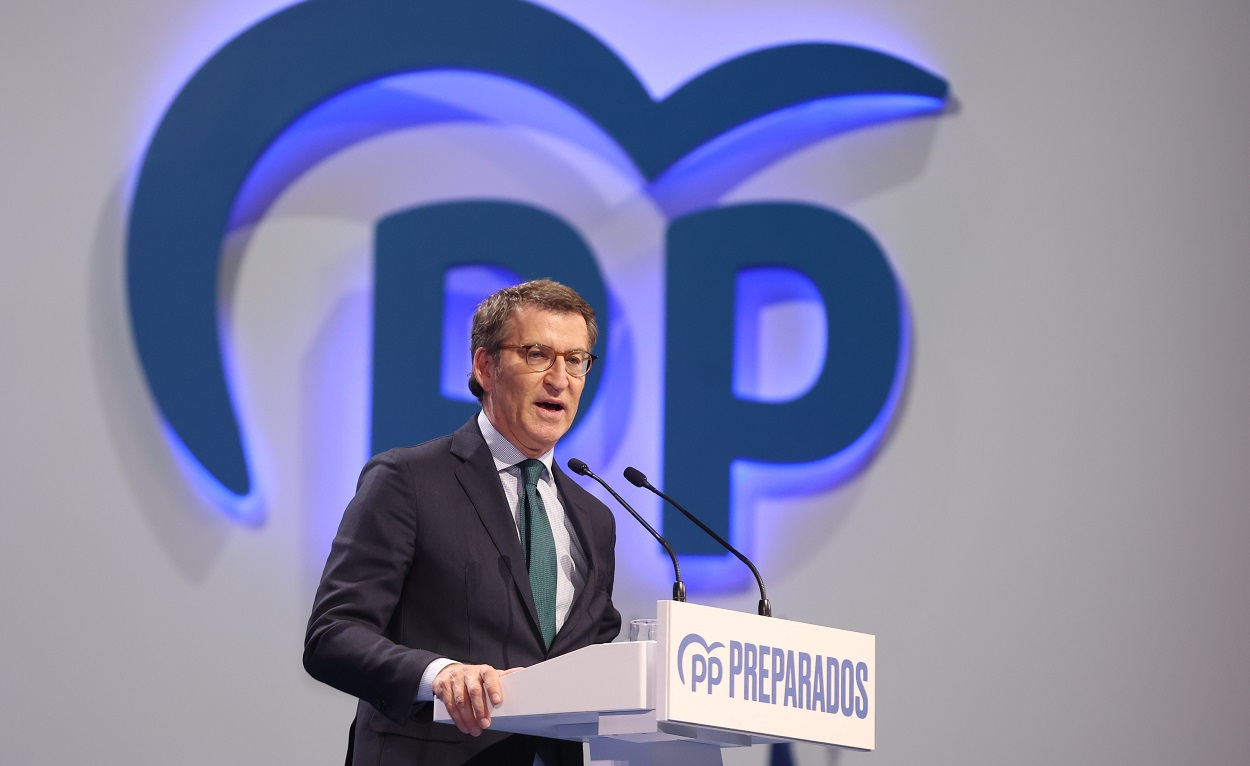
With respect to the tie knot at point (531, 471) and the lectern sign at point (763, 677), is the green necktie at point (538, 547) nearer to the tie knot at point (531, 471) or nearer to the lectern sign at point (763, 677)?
the tie knot at point (531, 471)

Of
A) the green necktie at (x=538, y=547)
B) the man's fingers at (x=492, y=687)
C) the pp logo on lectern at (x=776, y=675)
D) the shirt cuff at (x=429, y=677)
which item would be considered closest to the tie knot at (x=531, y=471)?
the green necktie at (x=538, y=547)

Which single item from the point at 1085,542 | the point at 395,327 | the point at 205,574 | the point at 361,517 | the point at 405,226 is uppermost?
the point at 405,226

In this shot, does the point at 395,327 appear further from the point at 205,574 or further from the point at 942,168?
the point at 942,168

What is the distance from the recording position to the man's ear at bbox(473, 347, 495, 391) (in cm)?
256

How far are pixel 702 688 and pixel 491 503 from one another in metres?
0.74

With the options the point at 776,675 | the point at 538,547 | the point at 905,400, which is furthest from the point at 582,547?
the point at 905,400

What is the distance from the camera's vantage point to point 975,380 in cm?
441

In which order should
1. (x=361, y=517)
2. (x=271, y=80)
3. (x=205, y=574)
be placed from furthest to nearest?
1. (x=271, y=80)
2. (x=205, y=574)
3. (x=361, y=517)

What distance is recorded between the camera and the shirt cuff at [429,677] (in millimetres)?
2037

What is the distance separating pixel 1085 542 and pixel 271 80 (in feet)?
9.86

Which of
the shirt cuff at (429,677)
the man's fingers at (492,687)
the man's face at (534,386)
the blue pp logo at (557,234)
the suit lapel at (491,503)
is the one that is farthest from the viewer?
the blue pp logo at (557,234)

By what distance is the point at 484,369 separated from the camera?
2.58m

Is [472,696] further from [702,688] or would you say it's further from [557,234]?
[557,234]

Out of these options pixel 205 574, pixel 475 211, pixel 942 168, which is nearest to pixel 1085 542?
pixel 942 168
